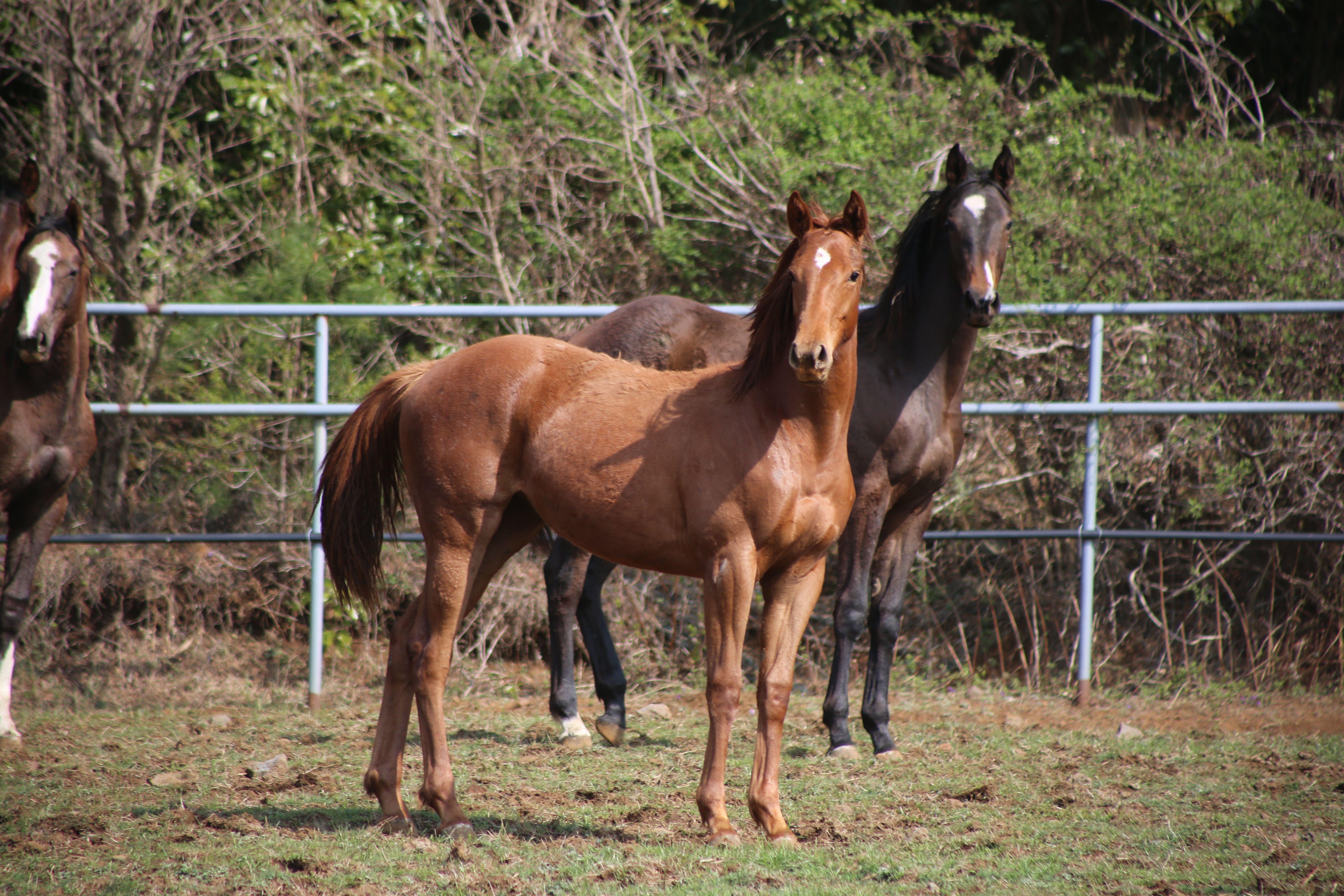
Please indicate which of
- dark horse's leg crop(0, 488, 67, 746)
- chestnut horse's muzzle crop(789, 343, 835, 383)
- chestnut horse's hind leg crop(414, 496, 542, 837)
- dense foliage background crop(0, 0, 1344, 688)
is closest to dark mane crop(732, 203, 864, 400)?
chestnut horse's muzzle crop(789, 343, 835, 383)

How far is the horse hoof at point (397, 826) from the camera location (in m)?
3.29

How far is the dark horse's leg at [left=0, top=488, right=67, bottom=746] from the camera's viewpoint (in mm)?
4777

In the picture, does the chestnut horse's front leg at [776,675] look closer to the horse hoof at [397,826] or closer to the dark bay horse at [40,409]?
the horse hoof at [397,826]

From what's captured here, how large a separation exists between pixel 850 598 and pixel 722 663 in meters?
1.62

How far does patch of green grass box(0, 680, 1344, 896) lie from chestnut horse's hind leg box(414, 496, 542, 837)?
0.15 meters

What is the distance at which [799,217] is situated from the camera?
3229 mm

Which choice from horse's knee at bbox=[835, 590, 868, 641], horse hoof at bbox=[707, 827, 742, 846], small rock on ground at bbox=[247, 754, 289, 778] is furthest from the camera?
horse's knee at bbox=[835, 590, 868, 641]

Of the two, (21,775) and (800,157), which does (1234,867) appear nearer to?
(21,775)

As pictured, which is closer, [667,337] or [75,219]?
[75,219]

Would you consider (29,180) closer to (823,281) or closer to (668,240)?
(668,240)

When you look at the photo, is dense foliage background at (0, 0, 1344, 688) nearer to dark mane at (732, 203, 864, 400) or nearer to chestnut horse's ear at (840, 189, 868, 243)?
dark mane at (732, 203, 864, 400)

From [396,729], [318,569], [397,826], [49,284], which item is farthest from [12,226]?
[397,826]

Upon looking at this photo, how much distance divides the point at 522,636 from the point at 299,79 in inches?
168

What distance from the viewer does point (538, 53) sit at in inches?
304
